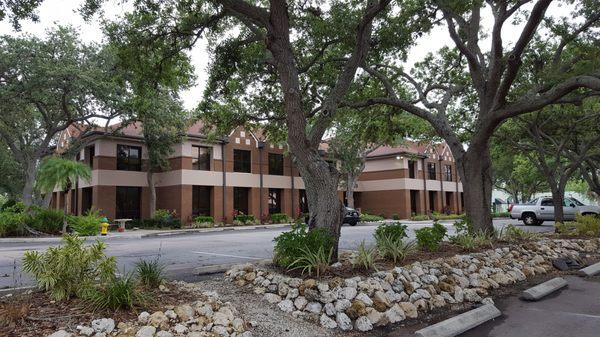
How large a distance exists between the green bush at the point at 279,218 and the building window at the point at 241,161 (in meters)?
4.07

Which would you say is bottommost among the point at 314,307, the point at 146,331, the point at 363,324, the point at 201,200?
the point at 363,324

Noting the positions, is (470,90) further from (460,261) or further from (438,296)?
(438,296)

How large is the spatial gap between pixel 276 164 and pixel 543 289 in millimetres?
28667

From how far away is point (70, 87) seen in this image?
23938mm

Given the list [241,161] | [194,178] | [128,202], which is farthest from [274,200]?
[128,202]

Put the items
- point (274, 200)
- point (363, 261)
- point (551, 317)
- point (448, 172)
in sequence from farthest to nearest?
point (448, 172) → point (274, 200) → point (363, 261) → point (551, 317)

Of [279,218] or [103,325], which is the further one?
[279,218]

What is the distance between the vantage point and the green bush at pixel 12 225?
2056cm

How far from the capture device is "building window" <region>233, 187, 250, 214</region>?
33156 millimetres

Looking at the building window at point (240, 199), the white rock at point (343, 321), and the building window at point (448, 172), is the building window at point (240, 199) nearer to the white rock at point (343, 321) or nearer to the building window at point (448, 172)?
the building window at point (448, 172)

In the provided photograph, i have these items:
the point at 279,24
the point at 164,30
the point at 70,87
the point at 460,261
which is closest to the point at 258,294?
the point at 460,261

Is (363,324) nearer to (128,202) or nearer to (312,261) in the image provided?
(312,261)

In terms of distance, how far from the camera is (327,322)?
575cm

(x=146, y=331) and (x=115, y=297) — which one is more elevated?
(x=115, y=297)
